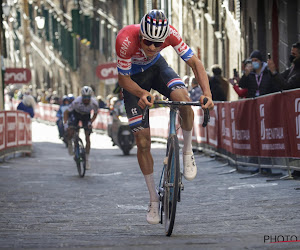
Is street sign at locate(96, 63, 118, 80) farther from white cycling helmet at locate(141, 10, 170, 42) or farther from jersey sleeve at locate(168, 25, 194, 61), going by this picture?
white cycling helmet at locate(141, 10, 170, 42)

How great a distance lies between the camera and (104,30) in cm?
5656

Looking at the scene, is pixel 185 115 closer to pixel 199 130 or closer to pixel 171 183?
pixel 171 183

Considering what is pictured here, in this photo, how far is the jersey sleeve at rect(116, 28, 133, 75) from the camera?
8.21 m

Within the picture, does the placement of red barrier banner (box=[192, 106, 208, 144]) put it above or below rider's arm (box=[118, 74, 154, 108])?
below

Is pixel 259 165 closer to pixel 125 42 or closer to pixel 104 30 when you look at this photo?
pixel 125 42

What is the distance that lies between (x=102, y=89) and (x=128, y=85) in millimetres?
51081

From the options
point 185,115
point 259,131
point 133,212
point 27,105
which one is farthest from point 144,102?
point 27,105

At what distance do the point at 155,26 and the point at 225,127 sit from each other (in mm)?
9817

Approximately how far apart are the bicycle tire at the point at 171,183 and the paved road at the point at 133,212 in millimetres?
162


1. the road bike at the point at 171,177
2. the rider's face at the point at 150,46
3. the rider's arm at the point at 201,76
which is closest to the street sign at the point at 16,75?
the rider's arm at the point at 201,76

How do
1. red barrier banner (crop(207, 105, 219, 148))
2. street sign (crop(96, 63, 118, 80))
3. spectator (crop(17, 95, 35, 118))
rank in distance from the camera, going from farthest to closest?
street sign (crop(96, 63, 118, 80))
spectator (crop(17, 95, 35, 118))
red barrier banner (crop(207, 105, 219, 148))

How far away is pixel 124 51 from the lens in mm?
8211

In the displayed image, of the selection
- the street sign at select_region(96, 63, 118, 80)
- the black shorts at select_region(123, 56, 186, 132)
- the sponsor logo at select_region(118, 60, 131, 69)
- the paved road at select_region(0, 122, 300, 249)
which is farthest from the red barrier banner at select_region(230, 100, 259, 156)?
the street sign at select_region(96, 63, 118, 80)

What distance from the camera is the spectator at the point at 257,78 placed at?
49.6 ft
